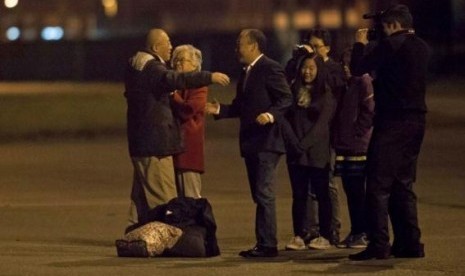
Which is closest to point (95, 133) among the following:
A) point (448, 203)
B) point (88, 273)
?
point (448, 203)

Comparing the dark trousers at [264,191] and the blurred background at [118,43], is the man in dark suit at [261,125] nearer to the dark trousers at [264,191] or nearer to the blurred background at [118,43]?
the dark trousers at [264,191]

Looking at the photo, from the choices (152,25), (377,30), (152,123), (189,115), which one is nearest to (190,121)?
(189,115)

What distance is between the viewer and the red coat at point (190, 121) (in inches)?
466

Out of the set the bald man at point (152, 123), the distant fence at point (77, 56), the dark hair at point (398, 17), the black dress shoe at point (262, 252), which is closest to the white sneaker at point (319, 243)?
the black dress shoe at point (262, 252)

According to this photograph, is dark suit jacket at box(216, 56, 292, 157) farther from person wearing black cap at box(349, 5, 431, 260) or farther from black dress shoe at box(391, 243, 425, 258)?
black dress shoe at box(391, 243, 425, 258)

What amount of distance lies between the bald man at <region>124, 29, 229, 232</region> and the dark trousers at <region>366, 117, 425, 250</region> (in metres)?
1.91

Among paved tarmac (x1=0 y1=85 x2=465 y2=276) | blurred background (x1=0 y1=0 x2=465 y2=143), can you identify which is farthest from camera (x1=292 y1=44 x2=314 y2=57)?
blurred background (x1=0 y1=0 x2=465 y2=143)

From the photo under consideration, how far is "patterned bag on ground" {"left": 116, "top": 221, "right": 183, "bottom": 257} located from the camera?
10797 millimetres

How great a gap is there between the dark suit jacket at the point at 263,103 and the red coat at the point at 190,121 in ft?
3.37

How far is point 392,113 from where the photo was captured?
10.3m

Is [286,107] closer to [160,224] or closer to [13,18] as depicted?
[160,224]

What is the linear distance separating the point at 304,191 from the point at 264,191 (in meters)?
0.82

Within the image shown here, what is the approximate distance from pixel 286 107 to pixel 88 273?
1976 millimetres

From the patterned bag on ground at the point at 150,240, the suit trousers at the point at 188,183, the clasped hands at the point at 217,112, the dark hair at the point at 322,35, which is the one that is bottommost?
the patterned bag on ground at the point at 150,240
